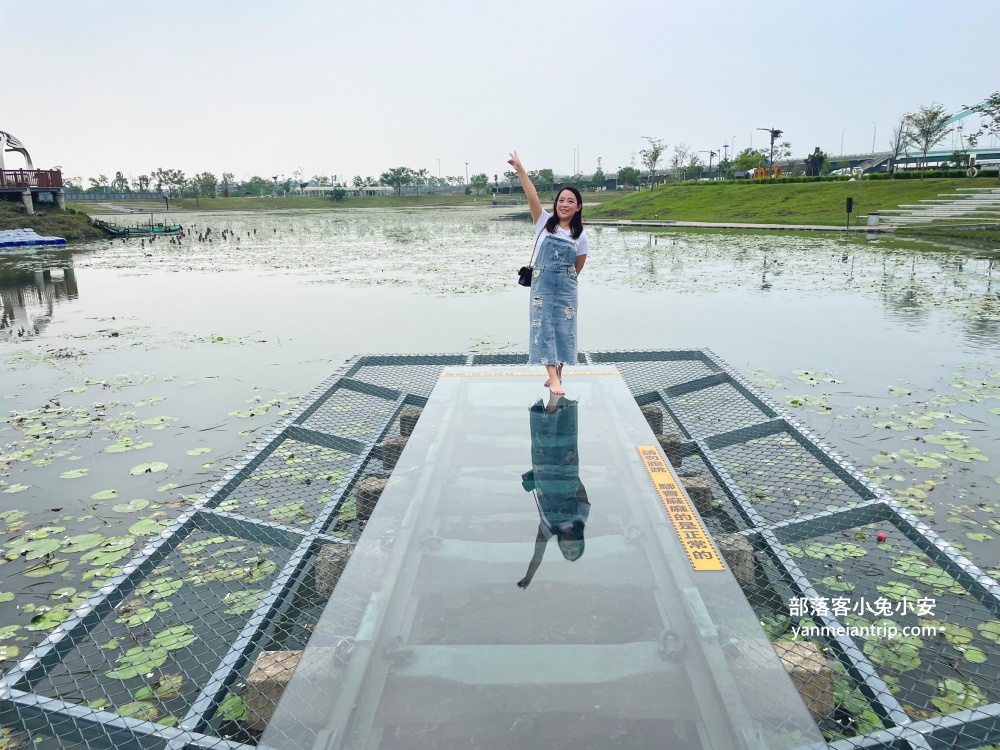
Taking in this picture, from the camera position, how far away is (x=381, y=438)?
16.8 feet

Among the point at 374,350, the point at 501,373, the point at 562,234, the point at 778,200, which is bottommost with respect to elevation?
the point at 374,350

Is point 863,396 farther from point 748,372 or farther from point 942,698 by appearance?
point 942,698

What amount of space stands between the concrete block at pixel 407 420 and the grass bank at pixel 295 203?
6417 centimetres

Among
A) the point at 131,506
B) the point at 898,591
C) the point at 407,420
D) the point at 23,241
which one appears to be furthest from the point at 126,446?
the point at 23,241

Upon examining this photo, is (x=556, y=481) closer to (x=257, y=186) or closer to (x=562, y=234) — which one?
(x=562, y=234)

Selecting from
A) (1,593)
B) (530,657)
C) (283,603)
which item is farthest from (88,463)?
(530,657)

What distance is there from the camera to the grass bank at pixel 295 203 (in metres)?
73.3

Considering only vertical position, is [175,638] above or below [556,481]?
below

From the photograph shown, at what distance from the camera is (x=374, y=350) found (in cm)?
932

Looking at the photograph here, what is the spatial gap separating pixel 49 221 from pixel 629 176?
6870 cm

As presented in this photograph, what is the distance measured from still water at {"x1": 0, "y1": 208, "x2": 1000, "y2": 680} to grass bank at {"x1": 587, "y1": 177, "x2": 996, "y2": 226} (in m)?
12.7

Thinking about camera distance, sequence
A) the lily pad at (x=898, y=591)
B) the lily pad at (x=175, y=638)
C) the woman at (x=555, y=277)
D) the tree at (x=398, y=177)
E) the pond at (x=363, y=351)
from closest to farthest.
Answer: the lily pad at (x=175, y=638)
the lily pad at (x=898, y=591)
the pond at (x=363, y=351)
the woman at (x=555, y=277)
the tree at (x=398, y=177)

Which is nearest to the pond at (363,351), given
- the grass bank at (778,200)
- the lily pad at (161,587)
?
the lily pad at (161,587)

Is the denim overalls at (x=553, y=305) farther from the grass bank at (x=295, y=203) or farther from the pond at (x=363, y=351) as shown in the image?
the grass bank at (x=295, y=203)
